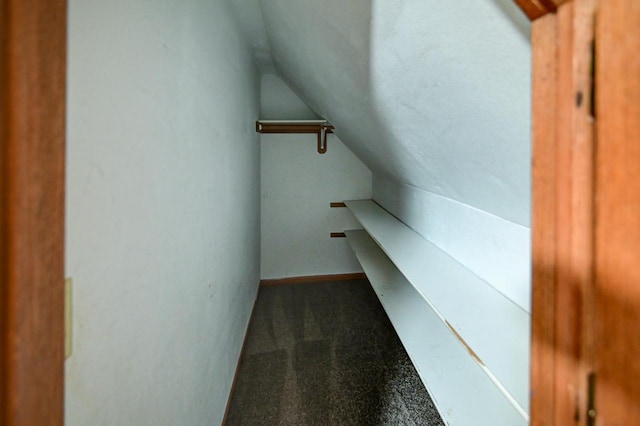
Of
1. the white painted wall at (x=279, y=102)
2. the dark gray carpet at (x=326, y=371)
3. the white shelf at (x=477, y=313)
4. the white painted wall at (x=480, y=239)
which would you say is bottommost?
the dark gray carpet at (x=326, y=371)

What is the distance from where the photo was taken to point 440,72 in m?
0.77

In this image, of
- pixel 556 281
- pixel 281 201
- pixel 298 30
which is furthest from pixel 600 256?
pixel 281 201

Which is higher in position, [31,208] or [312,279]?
[31,208]

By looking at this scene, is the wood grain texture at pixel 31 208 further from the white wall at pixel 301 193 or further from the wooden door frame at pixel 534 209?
the white wall at pixel 301 193

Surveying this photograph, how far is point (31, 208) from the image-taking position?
10.8 inches

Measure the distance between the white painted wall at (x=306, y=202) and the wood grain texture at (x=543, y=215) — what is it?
2.65 meters

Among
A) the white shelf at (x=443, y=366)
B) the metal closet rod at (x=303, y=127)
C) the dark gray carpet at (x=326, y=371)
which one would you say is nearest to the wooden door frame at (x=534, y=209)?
the white shelf at (x=443, y=366)

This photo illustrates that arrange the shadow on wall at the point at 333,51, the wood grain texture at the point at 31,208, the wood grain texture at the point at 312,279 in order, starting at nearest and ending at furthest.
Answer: the wood grain texture at the point at 31,208, the shadow on wall at the point at 333,51, the wood grain texture at the point at 312,279

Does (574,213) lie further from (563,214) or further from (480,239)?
(480,239)

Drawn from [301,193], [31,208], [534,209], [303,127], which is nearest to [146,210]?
[31,208]

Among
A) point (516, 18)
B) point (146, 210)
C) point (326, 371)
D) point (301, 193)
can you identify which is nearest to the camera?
point (516, 18)

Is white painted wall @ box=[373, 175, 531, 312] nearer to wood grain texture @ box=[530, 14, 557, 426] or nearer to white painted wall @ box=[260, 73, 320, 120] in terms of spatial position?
wood grain texture @ box=[530, 14, 557, 426]

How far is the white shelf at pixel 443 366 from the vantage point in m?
1.08

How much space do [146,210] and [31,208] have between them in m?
0.46
